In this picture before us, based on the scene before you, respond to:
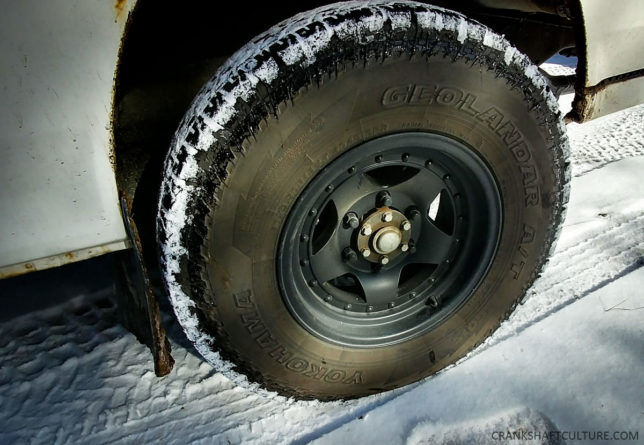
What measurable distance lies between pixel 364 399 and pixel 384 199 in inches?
27.6

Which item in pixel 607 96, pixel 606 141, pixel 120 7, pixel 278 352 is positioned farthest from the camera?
pixel 606 141

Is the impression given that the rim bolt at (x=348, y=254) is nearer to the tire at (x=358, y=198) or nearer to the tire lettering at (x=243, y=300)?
the tire at (x=358, y=198)

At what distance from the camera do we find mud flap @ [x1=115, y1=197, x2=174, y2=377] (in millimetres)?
1278

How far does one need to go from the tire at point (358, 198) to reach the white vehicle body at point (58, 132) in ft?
0.55

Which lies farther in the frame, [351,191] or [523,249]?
[523,249]

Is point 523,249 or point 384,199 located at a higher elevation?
point 384,199

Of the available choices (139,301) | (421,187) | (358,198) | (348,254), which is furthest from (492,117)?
(139,301)

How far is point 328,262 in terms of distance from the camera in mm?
1564

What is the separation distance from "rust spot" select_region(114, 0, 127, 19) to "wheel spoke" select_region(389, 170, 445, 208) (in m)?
0.88

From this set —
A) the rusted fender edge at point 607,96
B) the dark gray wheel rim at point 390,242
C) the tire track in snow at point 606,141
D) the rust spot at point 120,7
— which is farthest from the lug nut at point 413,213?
the tire track in snow at point 606,141

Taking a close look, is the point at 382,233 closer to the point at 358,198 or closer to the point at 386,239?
the point at 386,239

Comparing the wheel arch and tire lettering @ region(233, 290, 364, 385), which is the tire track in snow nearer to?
the wheel arch

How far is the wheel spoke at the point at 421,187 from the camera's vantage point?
5.02 feet

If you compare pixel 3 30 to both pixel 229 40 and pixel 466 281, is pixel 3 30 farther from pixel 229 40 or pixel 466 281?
pixel 466 281
